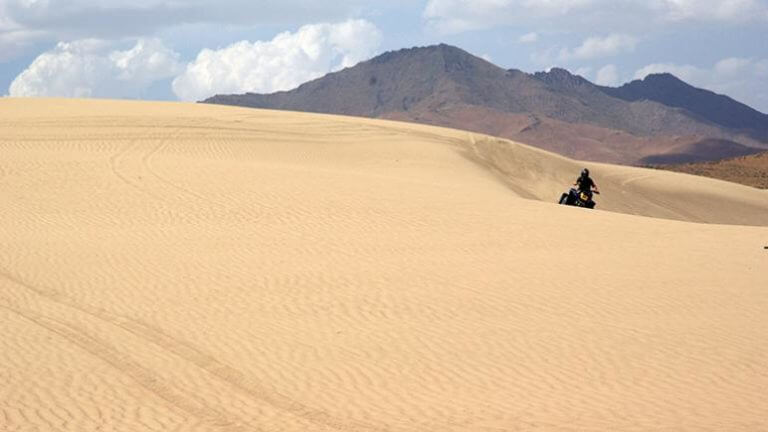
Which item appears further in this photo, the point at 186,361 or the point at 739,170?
the point at 739,170

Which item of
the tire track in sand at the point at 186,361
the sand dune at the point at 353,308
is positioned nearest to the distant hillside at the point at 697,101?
the sand dune at the point at 353,308

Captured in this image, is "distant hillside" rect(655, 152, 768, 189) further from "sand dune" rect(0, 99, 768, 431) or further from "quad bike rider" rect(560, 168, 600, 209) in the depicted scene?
"sand dune" rect(0, 99, 768, 431)

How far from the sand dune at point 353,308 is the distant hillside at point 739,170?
136 feet

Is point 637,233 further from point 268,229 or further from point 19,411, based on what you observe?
point 19,411

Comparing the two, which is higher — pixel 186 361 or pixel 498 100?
pixel 498 100

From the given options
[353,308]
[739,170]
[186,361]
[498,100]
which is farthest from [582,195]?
[498,100]

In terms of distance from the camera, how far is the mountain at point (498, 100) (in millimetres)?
142125

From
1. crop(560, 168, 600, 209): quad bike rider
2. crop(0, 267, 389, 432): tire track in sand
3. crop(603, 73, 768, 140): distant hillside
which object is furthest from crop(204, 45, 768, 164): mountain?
crop(0, 267, 389, 432): tire track in sand

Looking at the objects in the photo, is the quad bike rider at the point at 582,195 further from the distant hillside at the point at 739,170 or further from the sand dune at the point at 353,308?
the distant hillside at the point at 739,170

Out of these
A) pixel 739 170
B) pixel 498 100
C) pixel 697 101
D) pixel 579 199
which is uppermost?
pixel 697 101

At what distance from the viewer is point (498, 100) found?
6319 inches

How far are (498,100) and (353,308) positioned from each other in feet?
497

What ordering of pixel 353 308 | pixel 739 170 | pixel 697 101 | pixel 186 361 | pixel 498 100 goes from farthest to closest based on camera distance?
pixel 697 101 < pixel 498 100 < pixel 739 170 < pixel 353 308 < pixel 186 361

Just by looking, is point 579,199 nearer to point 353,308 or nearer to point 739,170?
point 353,308
